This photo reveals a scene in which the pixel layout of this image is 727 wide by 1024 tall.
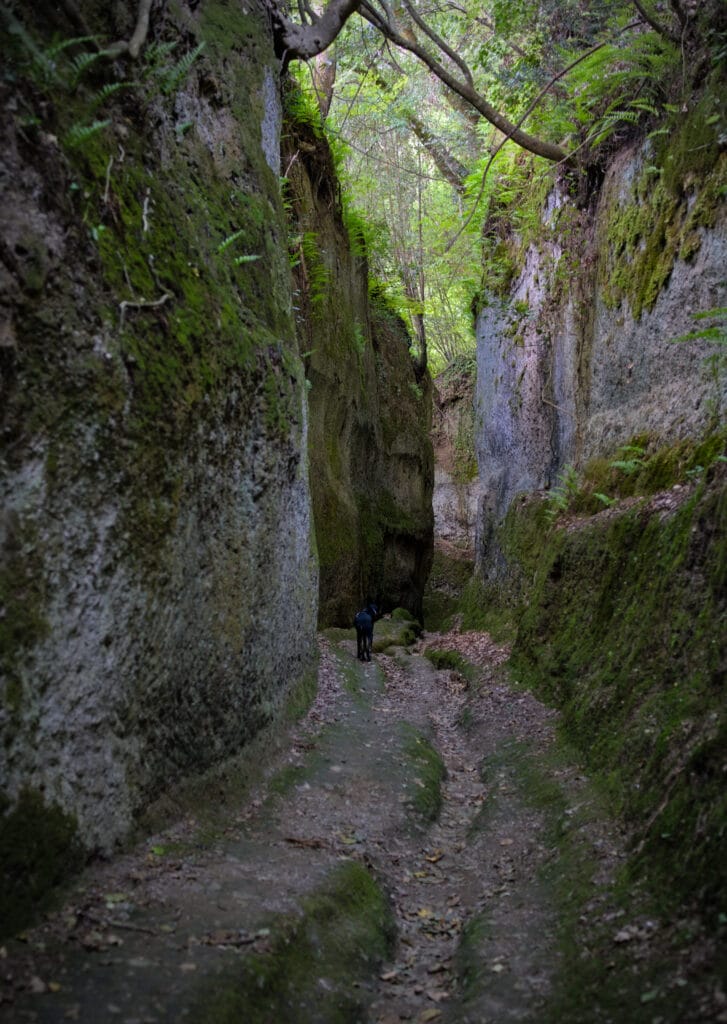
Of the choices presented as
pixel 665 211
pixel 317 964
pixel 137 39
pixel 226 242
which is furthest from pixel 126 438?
pixel 665 211

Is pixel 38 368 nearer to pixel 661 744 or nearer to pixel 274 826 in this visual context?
pixel 274 826

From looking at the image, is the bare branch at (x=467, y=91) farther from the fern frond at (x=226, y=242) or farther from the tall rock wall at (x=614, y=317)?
the fern frond at (x=226, y=242)

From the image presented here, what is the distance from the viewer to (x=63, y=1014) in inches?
145

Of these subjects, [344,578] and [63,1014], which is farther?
[344,578]

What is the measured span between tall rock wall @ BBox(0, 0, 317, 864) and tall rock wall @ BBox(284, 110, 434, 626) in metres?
5.94

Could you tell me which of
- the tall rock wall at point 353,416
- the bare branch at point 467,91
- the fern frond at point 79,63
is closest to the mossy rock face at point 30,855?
the fern frond at point 79,63

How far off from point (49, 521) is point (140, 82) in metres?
4.79

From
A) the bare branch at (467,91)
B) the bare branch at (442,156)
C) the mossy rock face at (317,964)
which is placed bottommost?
the mossy rock face at (317,964)

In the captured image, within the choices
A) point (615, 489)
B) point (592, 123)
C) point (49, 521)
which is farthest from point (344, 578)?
point (49, 521)

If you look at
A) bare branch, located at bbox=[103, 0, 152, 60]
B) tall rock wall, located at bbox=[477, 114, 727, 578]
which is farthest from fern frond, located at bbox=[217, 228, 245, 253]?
tall rock wall, located at bbox=[477, 114, 727, 578]

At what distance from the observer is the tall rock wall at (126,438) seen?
15.2ft

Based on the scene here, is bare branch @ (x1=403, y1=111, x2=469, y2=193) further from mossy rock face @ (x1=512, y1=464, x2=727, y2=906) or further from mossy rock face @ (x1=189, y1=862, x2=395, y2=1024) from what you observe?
mossy rock face @ (x1=189, y1=862, x2=395, y2=1024)

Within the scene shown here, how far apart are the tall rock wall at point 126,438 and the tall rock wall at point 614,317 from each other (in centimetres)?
597

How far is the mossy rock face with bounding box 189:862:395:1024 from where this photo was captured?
13.9ft
